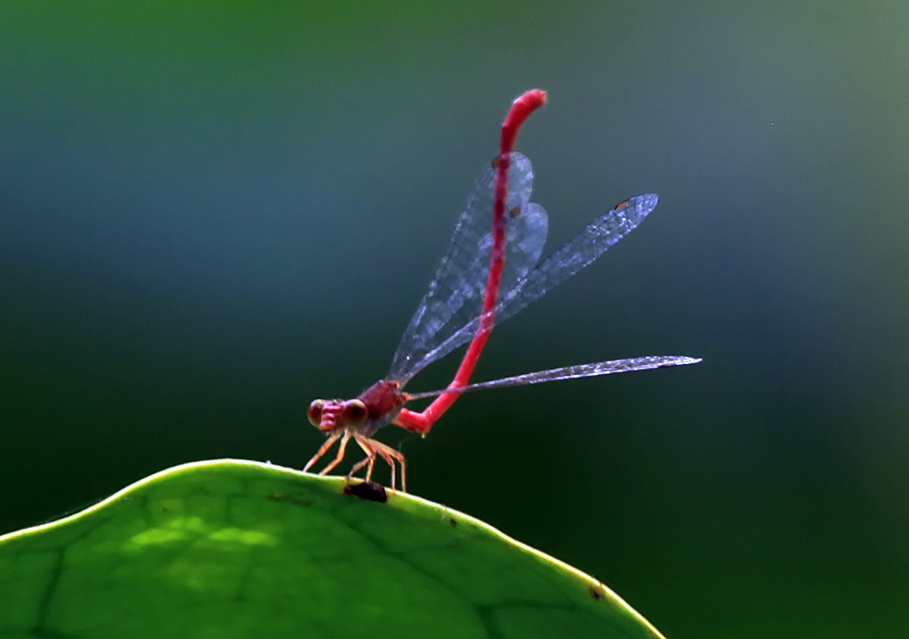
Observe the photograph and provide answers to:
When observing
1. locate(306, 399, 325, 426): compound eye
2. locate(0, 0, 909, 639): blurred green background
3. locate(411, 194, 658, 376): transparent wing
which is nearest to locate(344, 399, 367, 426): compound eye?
locate(306, 399, 325, 426): compound eye

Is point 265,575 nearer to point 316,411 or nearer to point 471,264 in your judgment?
point 316,411

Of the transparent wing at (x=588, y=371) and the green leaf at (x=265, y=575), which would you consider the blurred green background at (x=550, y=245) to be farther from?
the green leaf at (x=265, y=575)

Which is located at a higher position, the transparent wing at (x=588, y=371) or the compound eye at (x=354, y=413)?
the transparent wing at (x=588, y=371)

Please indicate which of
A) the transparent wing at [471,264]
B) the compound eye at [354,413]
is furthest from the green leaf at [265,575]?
the transparent wing at [471,264]

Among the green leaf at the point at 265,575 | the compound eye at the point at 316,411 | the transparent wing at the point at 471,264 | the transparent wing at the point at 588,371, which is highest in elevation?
the transparent wing at the point at 471,264

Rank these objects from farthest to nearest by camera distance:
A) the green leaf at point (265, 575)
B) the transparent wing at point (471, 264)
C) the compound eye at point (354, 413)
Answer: the transparent wing at point (471, 264), the compound eye at point (354, 413), the green leaf at point (265, 575)

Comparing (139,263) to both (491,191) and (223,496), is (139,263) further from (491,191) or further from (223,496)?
(223,496)

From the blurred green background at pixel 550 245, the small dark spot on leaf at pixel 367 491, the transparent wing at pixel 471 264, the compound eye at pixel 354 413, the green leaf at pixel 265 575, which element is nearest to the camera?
the green leaf at pixel 265 575
